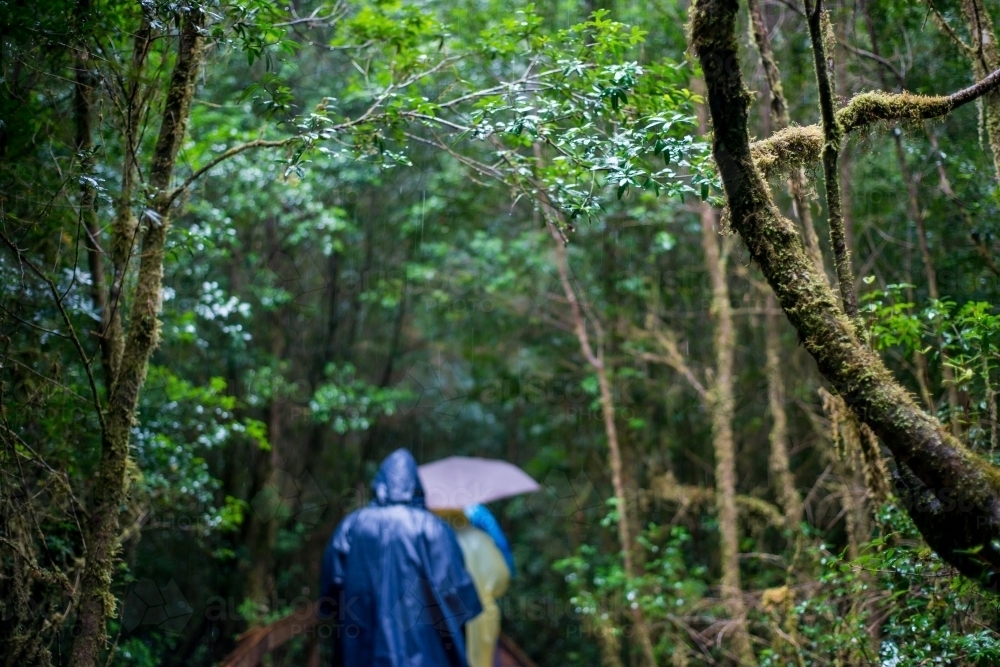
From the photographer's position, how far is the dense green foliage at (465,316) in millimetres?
3326

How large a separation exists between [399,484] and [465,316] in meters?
3.75

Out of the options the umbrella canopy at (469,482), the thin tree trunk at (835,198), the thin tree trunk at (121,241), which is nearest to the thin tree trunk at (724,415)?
the umbrella canopy at (469,482)

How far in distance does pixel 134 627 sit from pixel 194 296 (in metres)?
2.28

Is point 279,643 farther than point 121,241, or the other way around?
point 279,643

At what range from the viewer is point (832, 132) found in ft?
9.25

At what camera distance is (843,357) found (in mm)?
2422

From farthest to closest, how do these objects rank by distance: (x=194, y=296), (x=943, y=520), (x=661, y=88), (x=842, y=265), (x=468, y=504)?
(x=468, y=504), (x=194, y=296), (x=661, y=88), (x=842, y=265), (x=943, y=520)

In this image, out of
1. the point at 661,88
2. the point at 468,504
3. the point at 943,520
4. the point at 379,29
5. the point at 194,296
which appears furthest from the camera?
the point at 468,504

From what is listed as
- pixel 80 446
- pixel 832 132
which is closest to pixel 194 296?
pixel 80 446

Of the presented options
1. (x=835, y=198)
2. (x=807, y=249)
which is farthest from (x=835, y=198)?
(x=807, y=249)

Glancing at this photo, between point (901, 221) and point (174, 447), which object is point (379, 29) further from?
point (901, 221)

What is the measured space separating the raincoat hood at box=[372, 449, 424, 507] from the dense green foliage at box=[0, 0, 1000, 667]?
0.79 metres

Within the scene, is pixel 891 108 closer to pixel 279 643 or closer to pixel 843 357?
pixel 843 357

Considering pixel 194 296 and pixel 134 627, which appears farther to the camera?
pixel 194 296
